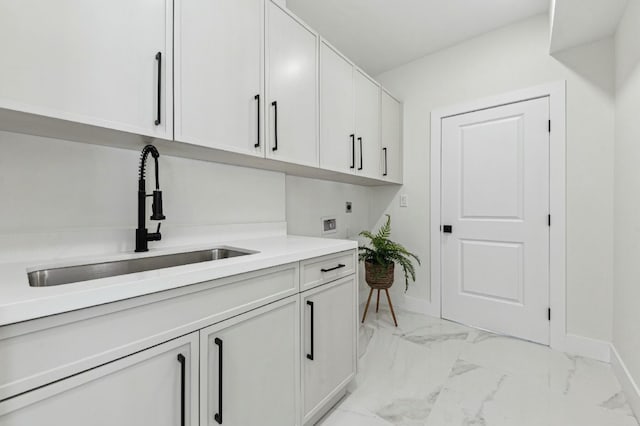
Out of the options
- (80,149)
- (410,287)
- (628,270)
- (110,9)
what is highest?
(110,9)

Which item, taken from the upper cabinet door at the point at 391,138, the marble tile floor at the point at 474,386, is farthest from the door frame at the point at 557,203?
the upper cabinet door at the point at 391,138

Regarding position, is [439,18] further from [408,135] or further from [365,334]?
[365,334]

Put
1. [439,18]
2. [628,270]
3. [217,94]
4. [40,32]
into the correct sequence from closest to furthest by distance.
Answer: [40,32]
[217,94]
[628,270]
[439,18]

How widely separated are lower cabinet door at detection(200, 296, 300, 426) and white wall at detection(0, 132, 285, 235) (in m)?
0.71

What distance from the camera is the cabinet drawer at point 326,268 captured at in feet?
4.17

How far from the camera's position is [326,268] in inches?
54.7

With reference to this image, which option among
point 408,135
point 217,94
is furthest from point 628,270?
point 217,94

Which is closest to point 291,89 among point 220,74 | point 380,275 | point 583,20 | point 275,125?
point 275,125

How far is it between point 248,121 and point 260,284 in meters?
0.78

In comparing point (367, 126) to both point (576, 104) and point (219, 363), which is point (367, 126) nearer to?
point (576, 104)

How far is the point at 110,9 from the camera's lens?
941 mm

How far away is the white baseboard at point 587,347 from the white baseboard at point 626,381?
67mm

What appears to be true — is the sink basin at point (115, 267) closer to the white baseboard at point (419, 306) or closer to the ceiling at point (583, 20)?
the white baseboard at point (419, 306)

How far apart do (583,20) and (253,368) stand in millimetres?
2636
